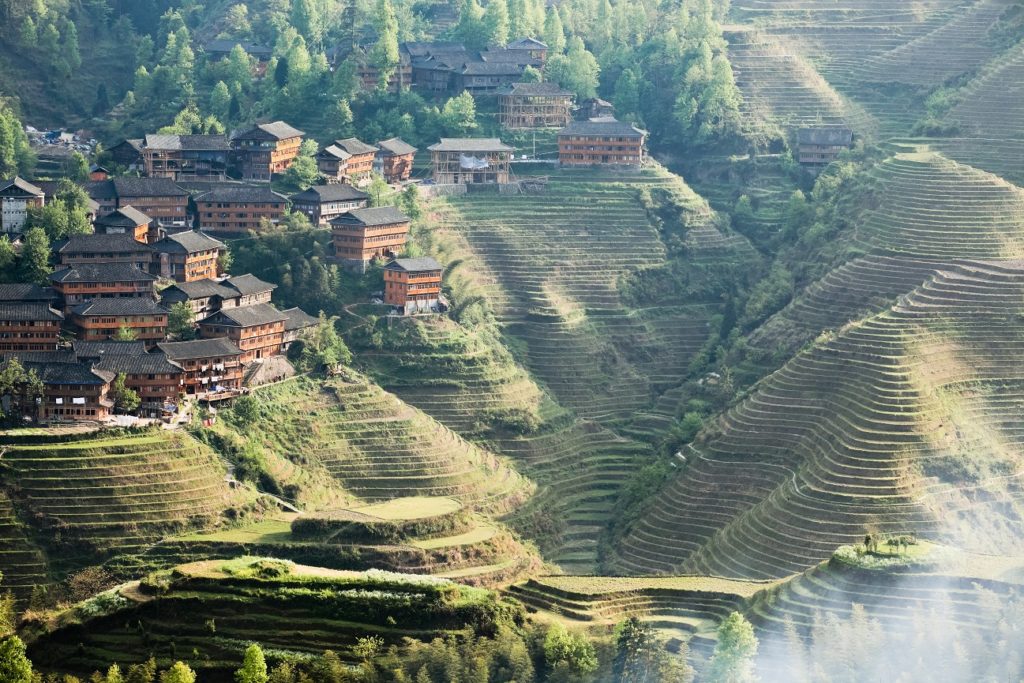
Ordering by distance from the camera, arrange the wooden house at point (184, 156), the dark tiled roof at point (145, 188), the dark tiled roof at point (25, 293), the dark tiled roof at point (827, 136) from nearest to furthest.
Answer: the dark tiled roof at point (25, 293), the dark tiled roof at point (145, 188), the wooden house at point (184, 156), the dark tiled roof at point (827, 136)

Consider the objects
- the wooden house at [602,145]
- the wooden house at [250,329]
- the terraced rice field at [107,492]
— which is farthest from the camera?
the wooden house at [602,145]

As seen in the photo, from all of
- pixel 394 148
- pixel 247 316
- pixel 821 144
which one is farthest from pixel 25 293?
pixel 821 144

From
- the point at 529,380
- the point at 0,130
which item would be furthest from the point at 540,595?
the point at 0,130

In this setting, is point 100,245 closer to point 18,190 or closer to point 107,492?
point 18,190

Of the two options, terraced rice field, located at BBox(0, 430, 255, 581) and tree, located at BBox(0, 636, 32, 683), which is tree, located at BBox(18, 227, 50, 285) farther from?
tree, located at BBox(0, 636, 32, 683)

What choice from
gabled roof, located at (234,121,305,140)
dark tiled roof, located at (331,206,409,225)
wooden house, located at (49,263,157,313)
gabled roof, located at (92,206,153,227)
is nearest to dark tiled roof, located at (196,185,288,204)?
dark tiled roof, located at (331,206,409,225)

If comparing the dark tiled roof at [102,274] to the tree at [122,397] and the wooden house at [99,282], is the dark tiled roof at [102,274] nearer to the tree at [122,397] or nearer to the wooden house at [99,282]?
the wooden house at [99,282]

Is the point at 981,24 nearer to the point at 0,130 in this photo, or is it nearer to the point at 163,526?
the point at 0,130

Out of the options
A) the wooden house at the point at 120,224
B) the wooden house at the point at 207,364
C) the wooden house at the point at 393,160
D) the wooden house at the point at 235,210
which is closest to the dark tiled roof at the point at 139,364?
the wooden house at the point at 207,364
